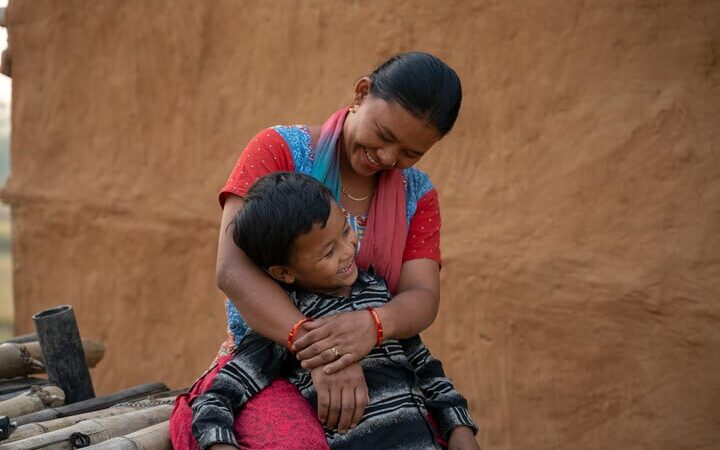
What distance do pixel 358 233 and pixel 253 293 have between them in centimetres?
46

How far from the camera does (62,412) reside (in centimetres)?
379

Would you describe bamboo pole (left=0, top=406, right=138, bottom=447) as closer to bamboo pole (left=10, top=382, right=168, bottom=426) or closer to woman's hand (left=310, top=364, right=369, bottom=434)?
bamboo pole (left=10, top=382, right=168, bottom=426)

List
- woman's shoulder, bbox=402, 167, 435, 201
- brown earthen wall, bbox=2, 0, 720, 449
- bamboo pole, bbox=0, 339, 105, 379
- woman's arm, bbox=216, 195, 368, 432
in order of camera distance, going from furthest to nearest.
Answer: brown earthen wall, bbox=2, 0, 720, 449 < bamboo pole, bbox=0, 339, 105, 379 < woman's shoulder, bbox=402, 167, 435, 201 < woman's arm, bbox=216, 195, 368, 432

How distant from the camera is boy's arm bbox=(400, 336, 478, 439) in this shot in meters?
3.21

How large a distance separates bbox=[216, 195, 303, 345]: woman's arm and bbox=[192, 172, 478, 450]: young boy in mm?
44

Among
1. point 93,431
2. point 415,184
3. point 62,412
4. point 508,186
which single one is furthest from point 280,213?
point 508,186

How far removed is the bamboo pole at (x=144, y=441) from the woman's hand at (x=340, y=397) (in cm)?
56

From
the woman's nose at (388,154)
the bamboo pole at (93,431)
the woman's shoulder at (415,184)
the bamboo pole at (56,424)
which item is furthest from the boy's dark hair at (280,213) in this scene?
the bamboo pole at (56,424)

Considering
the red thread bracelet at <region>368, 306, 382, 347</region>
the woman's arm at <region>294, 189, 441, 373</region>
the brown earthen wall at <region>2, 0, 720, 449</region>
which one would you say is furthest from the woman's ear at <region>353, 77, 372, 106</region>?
the brown earthen wall at <region>2, 0, 720, 449</region>

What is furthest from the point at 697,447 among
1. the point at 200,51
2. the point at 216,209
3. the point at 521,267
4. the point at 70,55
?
the point at 70,55

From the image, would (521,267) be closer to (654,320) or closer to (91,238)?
(654,320)

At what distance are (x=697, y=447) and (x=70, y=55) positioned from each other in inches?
178

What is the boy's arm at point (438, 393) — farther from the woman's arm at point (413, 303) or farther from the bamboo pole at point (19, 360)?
the bamboo pole at point (19, 360)

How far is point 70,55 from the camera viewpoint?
274 inches
